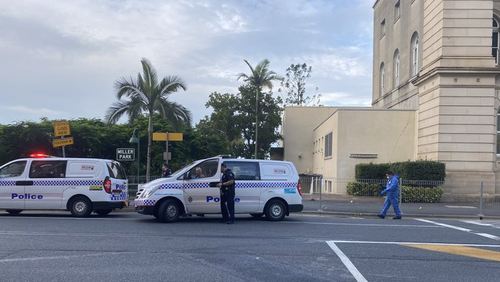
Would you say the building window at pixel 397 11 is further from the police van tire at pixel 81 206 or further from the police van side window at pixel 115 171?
the police van tire at pixel 81 206

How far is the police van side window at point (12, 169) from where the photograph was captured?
15039 mm

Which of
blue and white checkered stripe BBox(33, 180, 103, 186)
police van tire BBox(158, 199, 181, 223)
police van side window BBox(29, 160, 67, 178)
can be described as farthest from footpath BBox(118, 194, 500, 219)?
police van tire BBox(158, 199, 181, 223)

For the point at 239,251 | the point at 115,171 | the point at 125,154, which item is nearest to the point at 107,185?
the point at 115,171

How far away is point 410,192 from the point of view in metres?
23.2

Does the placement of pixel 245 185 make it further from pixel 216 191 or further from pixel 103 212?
pixel 103 212

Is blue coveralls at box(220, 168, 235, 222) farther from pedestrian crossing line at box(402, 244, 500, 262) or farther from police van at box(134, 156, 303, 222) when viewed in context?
pedestrian crossing line at box(402, 244, 500, 262)

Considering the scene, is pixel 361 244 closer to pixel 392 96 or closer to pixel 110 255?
pixel 110 255

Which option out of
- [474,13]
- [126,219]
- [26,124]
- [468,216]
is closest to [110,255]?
[126,219]

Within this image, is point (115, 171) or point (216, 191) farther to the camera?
point (115, 171)

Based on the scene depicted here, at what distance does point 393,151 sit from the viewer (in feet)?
97.2

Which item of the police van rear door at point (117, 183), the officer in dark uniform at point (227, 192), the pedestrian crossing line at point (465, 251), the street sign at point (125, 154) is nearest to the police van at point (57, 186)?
the police van rear door at point (117, 183)

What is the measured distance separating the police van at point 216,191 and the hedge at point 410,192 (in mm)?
9351

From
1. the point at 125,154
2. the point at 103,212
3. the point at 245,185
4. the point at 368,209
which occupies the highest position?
the point at 125,154

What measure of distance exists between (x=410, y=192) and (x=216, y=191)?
12.7m
